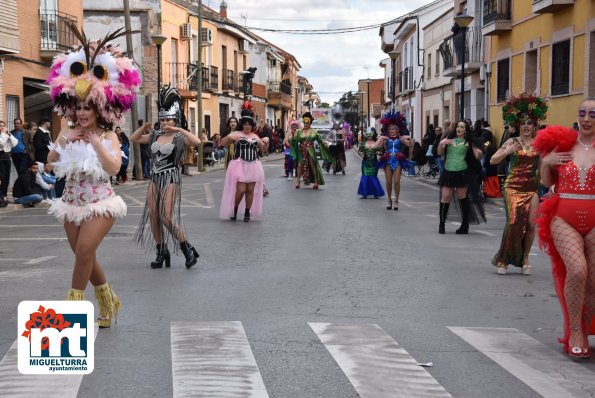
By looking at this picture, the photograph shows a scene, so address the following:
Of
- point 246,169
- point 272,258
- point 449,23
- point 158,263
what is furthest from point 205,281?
point 449,23

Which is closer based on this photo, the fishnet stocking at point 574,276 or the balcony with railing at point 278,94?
the fishnet stocking at point 574,276

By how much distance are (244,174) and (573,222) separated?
365 inches

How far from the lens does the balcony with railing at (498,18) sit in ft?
94.1

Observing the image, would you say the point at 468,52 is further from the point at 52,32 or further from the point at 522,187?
the point at 522,187

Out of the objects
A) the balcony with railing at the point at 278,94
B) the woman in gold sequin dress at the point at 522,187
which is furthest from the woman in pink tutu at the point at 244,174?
the balcony with railing at the point at 278,94

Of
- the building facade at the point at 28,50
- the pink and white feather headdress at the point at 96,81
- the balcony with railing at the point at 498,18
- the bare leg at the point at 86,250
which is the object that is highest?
the balcony with railing at the point at 498,18

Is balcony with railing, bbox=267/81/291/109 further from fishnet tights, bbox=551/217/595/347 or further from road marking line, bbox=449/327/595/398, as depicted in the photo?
fishnet tights, bbox=551/217/595/347

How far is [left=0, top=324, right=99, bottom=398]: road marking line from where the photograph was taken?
16.7ft

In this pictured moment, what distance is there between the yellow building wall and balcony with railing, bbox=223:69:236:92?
1068 inches

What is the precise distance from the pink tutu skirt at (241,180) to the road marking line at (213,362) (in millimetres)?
8249

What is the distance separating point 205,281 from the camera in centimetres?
910

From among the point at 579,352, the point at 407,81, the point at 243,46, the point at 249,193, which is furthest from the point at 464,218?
the point at 243,46

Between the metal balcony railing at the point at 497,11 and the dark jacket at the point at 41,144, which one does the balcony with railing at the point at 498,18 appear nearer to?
the metal balcony railing at the point at 497,11

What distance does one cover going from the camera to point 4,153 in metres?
18.9
